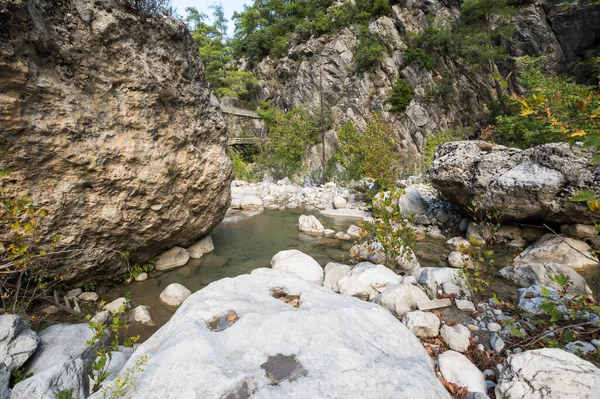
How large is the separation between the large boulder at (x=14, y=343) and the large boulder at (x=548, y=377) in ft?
13.7

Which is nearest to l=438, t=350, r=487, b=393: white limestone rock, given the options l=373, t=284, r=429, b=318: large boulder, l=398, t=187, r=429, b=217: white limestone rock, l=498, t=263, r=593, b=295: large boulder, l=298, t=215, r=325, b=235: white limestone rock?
l=373, t=284, r=429, b=318: large boulder

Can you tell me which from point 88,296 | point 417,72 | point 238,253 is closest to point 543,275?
point 238,253

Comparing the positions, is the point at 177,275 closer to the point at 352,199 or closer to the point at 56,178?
the point at 56,178

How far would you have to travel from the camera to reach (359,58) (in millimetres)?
23516

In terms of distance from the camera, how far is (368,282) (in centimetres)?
427

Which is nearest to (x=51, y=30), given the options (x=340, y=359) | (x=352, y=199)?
(x=340, y=359)

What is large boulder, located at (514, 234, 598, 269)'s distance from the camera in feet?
17.2

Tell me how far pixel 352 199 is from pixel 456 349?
10.0m

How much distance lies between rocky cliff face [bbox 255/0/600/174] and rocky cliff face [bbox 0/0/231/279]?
18.4 meters

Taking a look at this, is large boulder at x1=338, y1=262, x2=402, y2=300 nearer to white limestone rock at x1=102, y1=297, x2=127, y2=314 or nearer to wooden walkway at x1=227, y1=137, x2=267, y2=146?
white limestone rock at x1=102, y1=297, x2=127, y2=314

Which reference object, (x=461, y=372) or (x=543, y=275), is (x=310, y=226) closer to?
(x=543, y=275)

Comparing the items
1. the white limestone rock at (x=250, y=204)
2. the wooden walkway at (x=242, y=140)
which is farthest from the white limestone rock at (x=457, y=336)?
the wooden walkway at (x=242, y=140)

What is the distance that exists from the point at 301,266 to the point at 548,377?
3649mm

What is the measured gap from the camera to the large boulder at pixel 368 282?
13.8 ft
